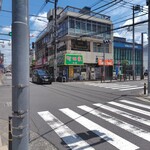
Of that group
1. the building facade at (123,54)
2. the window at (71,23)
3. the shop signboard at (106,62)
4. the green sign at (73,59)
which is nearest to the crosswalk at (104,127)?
the green sign at (73,59)

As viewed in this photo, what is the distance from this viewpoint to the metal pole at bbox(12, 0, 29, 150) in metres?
2.70

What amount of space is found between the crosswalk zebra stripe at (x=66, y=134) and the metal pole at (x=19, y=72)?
9.20ft

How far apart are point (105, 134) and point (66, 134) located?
1183 mm

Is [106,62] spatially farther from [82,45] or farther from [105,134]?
[105,134]

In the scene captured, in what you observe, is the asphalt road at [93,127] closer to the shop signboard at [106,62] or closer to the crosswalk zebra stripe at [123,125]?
the crosswalk zebra stripe at [123,125]

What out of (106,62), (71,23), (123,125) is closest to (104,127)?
(123,125)

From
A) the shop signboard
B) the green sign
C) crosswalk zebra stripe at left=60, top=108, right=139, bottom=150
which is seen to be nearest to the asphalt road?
crosswalk zebra stripe at left=60, top=108, right=139, bottom=150

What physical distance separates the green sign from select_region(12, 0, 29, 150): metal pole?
28.6 metres

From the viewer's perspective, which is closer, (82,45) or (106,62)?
(82,45)

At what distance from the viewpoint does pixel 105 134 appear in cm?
630

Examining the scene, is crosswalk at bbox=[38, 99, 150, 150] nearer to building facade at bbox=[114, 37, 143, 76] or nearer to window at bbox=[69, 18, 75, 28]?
window at bbox=[69, 18, 75, 28]

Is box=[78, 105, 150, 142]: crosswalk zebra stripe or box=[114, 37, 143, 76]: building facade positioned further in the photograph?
box=[114, 37, 143, 76]: building facade

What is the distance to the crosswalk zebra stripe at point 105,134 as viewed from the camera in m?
5.35

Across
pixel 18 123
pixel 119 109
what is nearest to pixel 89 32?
pixel 119 109
